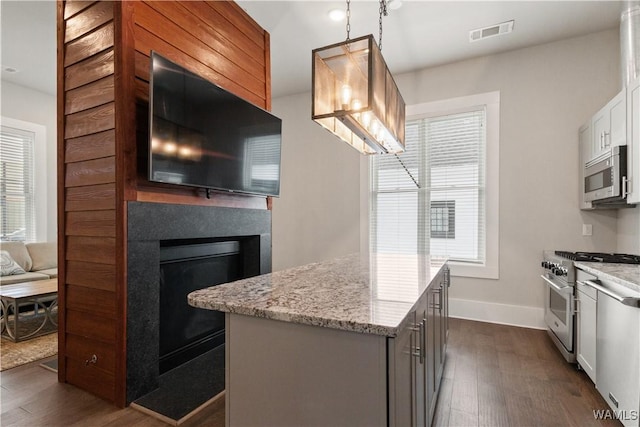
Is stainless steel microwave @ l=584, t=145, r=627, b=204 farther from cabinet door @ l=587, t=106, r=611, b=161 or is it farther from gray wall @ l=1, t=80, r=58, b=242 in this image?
gray wall @ l=1, t=80, r=58, b=242

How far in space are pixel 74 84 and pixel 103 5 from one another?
1.94 ft

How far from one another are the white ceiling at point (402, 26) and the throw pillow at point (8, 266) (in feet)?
7.70

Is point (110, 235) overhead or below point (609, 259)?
overhead

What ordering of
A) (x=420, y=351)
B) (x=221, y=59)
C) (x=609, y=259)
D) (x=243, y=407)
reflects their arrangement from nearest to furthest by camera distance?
1. (x=243, y=407)
2. (x=420, y=351)
3. (x=609, y=259)
4. (x=221, y=59)

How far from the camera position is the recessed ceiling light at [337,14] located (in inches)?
126

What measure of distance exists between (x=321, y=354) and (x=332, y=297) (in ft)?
0.91

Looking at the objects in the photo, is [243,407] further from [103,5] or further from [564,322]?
[564,322]

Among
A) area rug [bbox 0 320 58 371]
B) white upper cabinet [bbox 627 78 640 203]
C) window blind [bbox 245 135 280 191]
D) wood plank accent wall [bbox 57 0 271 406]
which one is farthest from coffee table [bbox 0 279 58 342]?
white upper cabinet [bbox 627 78 640 203]

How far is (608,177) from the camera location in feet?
9.21

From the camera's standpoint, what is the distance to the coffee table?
10.5ft

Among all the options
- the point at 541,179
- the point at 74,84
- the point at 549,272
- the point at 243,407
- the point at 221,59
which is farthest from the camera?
the point at 541,179

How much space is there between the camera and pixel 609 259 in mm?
2705

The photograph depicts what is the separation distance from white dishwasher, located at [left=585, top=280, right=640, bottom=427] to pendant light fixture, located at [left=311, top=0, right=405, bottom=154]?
1.67m

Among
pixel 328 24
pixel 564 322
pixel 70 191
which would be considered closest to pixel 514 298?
pixel 564 322
